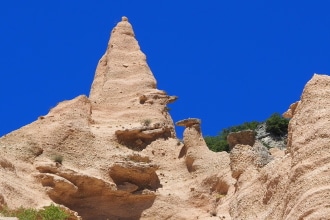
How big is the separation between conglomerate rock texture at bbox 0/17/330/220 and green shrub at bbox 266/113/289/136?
13.3 m

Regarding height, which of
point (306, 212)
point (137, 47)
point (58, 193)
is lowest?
point (306, 212)

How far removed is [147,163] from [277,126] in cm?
2083

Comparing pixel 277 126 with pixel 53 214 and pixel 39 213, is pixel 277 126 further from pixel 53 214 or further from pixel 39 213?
pixel 39 213

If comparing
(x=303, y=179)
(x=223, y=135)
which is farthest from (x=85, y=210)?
(x=223, y=135)

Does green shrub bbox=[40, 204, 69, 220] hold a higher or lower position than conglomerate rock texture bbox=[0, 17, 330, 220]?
lower

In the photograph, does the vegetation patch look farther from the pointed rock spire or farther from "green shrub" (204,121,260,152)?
the pointed rock spire

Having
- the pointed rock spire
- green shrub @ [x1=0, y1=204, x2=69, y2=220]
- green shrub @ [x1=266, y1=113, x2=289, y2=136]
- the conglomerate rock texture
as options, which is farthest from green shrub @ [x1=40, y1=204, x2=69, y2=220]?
green shrub @ [x1=266, y1=113, x2=289, y2=136]

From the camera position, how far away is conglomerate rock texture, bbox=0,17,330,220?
2839 centimetres

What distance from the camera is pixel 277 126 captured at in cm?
5909

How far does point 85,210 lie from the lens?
3781cm

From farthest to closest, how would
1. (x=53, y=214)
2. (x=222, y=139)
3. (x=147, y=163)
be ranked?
(x=222, y=139)
(x=147, y=163)
(x=53, y=214)

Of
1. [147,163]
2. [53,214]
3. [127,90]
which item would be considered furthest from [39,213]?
[127,90]

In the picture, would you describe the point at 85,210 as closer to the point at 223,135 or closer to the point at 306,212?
the point at 306,212

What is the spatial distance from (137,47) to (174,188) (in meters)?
13.7
